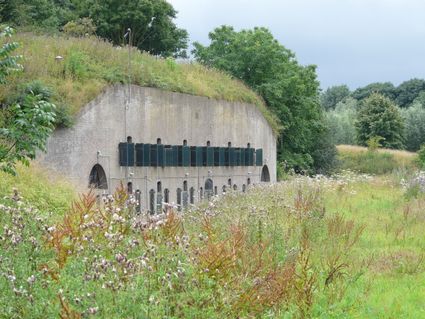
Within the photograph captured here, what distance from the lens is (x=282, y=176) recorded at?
120 ft

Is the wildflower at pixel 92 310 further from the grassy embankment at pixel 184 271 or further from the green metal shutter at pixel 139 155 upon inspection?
the green metal shutter at pixel 139 155

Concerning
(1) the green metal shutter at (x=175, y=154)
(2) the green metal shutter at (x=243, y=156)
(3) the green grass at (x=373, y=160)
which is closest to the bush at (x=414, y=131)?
(3) the green grass at (x=373, y=160)

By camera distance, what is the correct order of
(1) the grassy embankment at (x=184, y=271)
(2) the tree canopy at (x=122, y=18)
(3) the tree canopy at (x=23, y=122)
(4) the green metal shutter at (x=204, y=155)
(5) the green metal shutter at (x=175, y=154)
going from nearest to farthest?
(1) the grassy embankment at (x=184, y=271), (3) the tree canopy at (x=23, y=122), (5) the green metal shutter at (x=175, y=154), (4) the green metal shutter at (x=204, y=155), (2) the tree canopy at (x=122, y=18)

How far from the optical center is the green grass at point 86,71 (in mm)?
19188

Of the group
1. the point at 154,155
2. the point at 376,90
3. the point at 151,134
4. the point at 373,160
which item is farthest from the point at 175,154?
the point at 376,90

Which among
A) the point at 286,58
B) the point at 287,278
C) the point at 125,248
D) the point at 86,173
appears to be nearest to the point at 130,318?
the point at 125,248

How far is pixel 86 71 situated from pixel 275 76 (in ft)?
65.8

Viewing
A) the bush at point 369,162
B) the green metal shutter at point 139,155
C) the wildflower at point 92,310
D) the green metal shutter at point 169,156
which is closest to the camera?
the wildflower at point 92,310

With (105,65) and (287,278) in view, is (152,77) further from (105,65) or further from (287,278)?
(287,278)

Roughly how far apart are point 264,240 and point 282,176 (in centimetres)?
2765

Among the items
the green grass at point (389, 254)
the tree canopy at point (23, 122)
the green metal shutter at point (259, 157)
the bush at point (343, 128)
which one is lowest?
the green grass at point (389, 254)

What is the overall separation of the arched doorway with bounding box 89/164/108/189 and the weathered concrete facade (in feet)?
0.38

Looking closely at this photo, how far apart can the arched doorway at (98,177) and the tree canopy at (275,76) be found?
60.6ft

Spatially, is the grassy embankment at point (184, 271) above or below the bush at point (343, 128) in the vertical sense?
below
